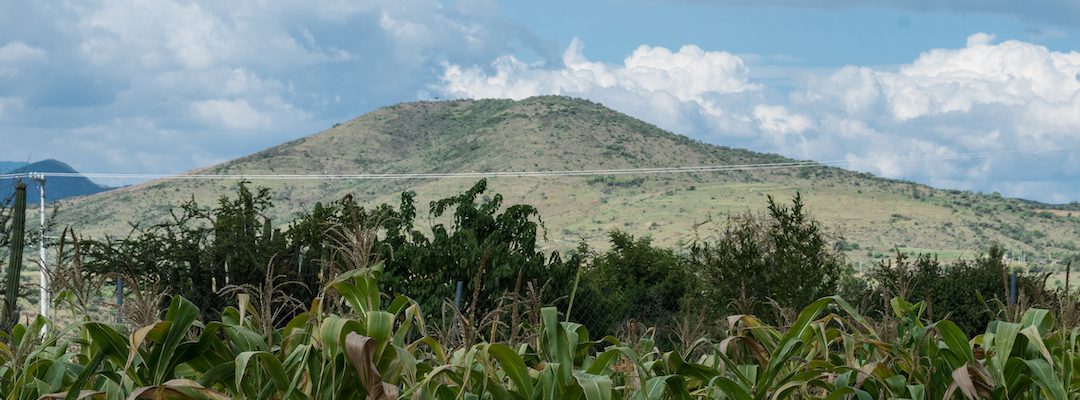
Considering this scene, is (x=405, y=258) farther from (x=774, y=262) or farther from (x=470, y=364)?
(x=470, y=364)

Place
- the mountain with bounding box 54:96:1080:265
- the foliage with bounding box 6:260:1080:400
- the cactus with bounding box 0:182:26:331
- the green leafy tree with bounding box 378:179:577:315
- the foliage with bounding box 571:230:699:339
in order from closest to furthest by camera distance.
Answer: the foliage with bounding box 6:260:1080:400 → the cactus with bounding box 0:182:26:331 → the green leafy tree with bounding box 378:179:577:315 → the foliage with bounding box 571:230:699:339 → the mountain with bounding box 54:96:1080:265

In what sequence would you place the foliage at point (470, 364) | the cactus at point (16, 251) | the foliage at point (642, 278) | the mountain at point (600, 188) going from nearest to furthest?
1. the foliage at point (470, 364)
2. the cactus at point (16, 251)
3. the foliage at point (642, 278)
4. the mountain at point (600, 188)

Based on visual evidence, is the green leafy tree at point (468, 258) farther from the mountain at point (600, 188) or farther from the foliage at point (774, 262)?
the mountain at point (600, 188)

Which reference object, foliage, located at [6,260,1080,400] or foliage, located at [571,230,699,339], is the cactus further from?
foliage, located at [571,230,699,339]

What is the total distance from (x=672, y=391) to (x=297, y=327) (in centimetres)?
100

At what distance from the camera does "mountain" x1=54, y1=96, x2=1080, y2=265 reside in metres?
54.8

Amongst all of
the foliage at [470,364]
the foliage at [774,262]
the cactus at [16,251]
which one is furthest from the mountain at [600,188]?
the foliage at [470,364]

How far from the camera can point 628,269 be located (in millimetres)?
20969

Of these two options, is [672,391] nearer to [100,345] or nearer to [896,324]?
[896,324]

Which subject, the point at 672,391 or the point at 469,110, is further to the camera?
the point at 469,110

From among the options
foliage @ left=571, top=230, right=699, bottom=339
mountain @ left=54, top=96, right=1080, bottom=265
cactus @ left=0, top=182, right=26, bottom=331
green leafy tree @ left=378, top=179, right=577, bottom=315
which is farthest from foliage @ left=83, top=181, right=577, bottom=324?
mountain @ left=54, top=96, right=1080, bottom=265

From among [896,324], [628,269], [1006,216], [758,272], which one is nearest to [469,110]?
[1006,216]

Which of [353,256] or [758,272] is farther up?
[353,256]

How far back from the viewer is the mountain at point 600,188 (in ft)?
180
